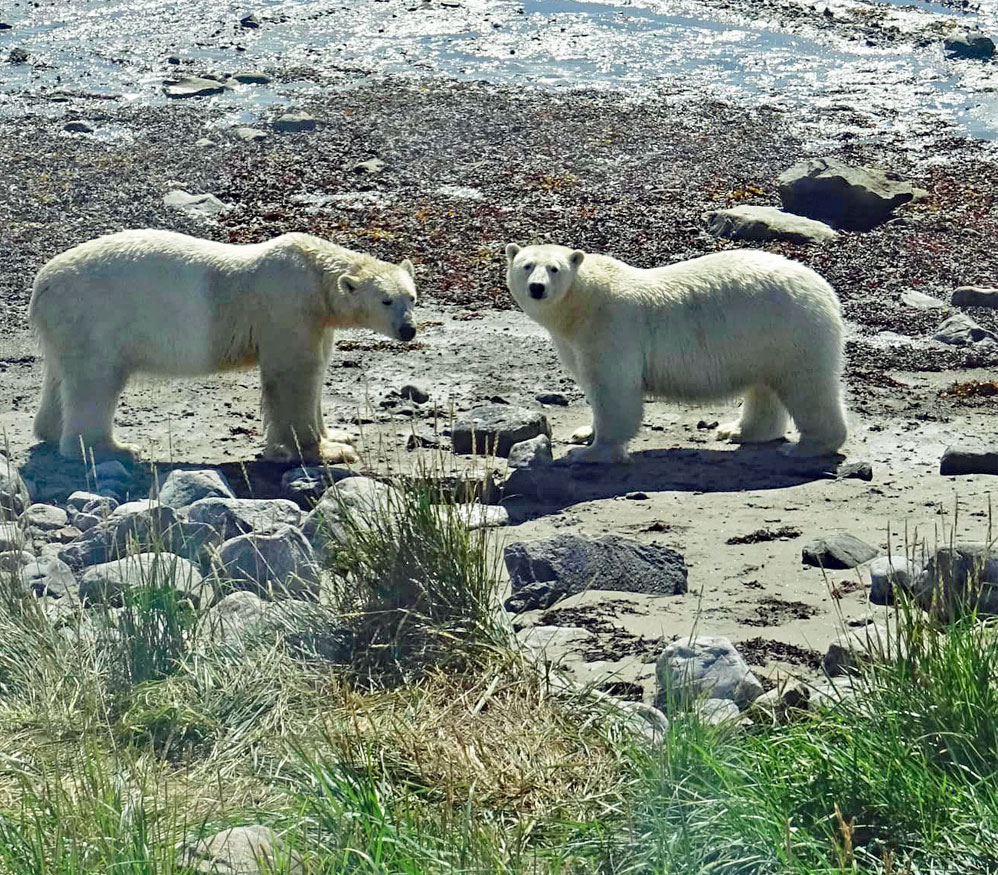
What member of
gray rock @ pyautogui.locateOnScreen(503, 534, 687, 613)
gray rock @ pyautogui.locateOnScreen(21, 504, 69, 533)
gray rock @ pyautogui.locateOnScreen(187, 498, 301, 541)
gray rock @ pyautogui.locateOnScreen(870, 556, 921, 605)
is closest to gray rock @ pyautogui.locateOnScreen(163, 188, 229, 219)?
gray rock @ pyautogui.locateOnScreen(21, 504, 69, 533)

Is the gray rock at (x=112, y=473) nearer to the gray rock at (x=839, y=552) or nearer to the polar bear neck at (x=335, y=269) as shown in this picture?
the polar bear neck at (x=335, y=269)

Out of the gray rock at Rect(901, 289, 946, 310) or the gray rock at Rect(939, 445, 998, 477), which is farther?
the gray rock at Rect(901, 289, 946, 310)

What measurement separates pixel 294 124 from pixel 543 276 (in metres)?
8.75

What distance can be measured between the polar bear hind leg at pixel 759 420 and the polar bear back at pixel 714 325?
0.19 metres

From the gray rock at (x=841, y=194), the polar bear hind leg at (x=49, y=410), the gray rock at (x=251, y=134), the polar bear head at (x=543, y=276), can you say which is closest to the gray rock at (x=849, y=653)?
the polar bear head at (x=543, y=276)

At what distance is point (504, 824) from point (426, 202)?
10.5 metres

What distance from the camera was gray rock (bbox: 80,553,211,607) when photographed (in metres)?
5.78

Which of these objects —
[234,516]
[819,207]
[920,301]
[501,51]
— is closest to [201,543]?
[234,516]

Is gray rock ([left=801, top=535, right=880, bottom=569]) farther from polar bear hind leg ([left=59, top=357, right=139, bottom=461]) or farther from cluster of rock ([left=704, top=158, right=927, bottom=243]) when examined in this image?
cluster of rock ([left=704, top=158, right=927, bottom=243])

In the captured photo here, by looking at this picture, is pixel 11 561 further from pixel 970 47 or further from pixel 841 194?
pixel 970 47

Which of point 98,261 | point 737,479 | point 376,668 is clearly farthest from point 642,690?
point 98,261

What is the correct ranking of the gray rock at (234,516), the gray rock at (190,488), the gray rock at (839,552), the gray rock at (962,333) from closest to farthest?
the gray rock at (839,552) < the gray rock at (234,516) < the gray rock at (190,488) < the gray rock at (962,333)

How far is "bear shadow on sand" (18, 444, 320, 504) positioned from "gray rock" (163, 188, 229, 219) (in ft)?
16.2

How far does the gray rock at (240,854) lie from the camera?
411 centimetres
